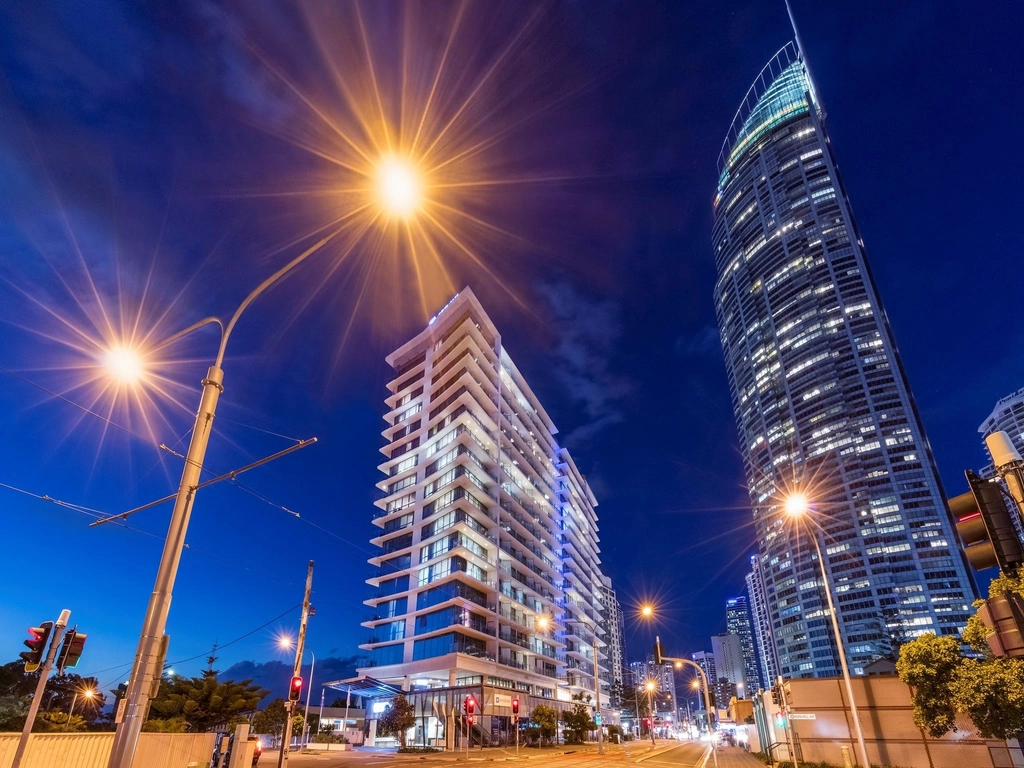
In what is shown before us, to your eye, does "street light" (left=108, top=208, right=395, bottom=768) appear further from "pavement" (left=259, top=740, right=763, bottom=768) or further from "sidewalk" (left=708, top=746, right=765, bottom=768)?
"sidewalk" (left=708, top=746, right=765, bottom=768)

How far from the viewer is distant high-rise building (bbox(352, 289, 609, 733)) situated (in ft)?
197

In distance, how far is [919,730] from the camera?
19.7 meters

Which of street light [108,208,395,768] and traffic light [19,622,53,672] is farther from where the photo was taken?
traffic light [19,622,53,672]

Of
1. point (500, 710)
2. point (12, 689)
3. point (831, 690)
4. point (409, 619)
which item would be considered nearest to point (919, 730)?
point (831, 690)

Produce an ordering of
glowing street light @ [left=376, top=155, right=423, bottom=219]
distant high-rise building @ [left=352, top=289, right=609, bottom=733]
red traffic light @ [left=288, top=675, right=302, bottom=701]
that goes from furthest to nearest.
Result: distant high-rise building @ [left=352, top=289, right=609, bottom=733]
red traffic light @ [left=288, top=675, right=302, bottom=701]
glowing street light @ [left=376, top=155, right=423, bottom=219]

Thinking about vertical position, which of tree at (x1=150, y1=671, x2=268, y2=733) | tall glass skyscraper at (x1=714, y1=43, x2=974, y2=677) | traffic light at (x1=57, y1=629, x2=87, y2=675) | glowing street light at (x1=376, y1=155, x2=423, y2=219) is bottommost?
tree at (x1=150, y1=671, x2=268, y2=733)

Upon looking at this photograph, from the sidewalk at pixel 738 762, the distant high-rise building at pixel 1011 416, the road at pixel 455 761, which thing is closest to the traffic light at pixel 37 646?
the road at pixel 455 761

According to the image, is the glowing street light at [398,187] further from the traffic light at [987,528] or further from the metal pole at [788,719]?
the metal pole at [788,719]

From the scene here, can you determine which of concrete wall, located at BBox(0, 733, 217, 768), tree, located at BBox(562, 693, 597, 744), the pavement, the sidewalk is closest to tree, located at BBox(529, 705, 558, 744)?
tree, located at BBox(562, 693, 597, 744)

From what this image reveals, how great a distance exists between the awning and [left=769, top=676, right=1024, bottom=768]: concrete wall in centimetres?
4187

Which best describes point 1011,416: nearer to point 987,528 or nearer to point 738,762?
point 738,762

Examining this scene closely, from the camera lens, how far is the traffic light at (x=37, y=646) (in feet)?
35.3

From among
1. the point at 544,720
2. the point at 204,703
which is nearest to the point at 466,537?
the point at 544,720

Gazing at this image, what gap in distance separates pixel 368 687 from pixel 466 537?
18.0 metres
